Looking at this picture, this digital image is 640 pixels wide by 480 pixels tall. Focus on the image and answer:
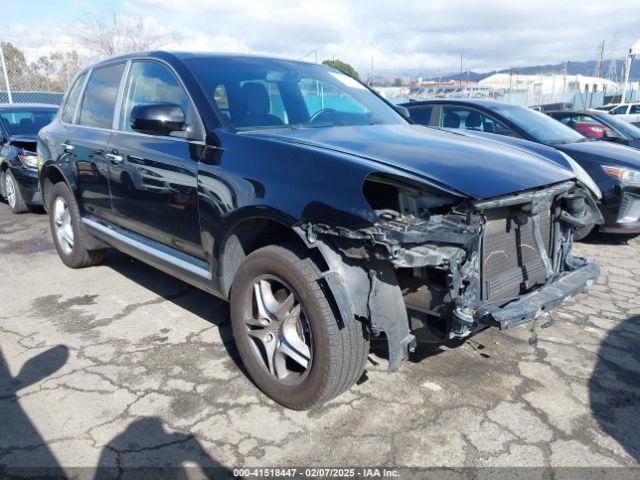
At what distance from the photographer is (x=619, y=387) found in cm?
298

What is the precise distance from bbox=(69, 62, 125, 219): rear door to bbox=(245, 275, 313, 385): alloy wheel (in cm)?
187

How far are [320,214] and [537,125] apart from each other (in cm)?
503

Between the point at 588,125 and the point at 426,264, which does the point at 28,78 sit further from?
the point at 426,264

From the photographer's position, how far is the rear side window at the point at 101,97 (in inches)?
159

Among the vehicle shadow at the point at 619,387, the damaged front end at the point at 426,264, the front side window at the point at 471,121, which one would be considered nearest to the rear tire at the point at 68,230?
the damaged front end at the point at 426,264

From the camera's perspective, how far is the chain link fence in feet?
45.6

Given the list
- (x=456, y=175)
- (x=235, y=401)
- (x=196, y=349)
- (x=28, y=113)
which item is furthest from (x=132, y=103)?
(x=28, y=113)

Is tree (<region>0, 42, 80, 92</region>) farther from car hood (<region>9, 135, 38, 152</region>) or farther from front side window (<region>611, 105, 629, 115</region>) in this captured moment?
front side window (<region>611, 105, 629, 115</region>)

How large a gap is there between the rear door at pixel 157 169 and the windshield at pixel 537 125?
4.41 metres

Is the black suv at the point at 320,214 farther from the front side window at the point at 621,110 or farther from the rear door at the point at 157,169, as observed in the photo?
the front side window at the point at 621,110

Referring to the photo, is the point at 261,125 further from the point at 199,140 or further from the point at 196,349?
the point at 196,349

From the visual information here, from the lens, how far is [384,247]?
2.15 meters

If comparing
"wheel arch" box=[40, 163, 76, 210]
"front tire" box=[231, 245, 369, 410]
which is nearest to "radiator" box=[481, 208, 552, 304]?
"front tire" box=[231, 245, 369, 410]

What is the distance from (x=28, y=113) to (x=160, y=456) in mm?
7321
